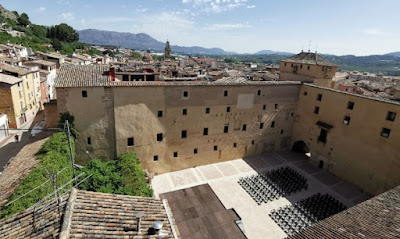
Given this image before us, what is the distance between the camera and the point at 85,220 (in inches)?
343

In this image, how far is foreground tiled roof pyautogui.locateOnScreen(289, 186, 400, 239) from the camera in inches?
376

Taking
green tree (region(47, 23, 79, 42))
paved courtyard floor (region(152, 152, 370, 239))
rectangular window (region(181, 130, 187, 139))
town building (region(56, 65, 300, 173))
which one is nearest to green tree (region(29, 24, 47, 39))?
green tree (region(47, 23, 79, 42))

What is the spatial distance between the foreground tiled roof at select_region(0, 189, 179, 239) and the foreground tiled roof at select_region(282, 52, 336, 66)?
95.8 ft

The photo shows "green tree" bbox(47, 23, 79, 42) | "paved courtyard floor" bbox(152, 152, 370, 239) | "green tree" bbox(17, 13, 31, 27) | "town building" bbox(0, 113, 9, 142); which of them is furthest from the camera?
"green tree" bbox(47, 23, 79, 42)

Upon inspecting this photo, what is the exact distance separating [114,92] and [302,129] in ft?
81.3

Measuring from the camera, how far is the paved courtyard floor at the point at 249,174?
20.0 meters

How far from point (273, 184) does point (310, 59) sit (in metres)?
18.4

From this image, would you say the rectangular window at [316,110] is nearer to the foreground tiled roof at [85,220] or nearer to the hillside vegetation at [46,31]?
the foreground tiled roof at [85,220]

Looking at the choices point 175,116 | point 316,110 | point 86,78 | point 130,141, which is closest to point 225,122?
point 175,116

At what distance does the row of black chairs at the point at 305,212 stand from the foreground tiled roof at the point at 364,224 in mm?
8337

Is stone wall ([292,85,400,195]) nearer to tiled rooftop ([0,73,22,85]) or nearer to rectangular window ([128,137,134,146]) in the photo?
rectangular window ([128,137,134,146])

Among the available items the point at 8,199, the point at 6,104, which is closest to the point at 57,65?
the point at 6,104

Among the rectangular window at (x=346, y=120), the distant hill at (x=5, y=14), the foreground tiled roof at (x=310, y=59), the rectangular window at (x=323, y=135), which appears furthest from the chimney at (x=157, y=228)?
the distant hill at (x=5, y=14)

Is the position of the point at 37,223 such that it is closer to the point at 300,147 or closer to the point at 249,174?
the point at 249,174
